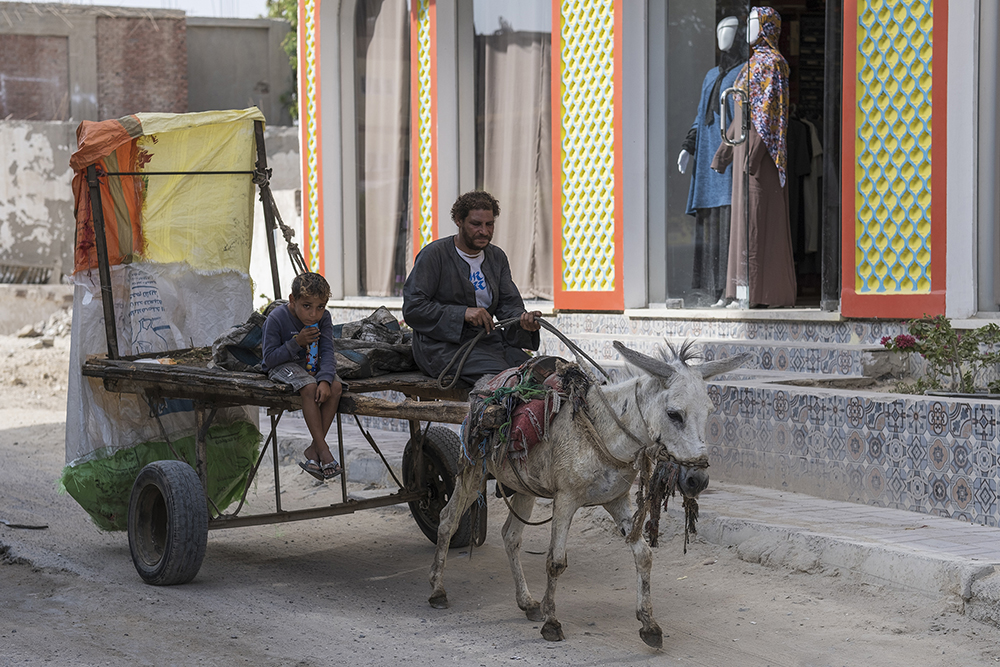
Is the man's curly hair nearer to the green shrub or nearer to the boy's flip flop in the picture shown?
the boy's flip flop

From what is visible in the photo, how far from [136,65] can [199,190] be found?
71.6 feet

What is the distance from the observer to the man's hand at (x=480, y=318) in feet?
18.0

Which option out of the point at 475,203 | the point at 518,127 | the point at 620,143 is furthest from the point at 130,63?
the point at 475,203

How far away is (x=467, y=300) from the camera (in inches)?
232

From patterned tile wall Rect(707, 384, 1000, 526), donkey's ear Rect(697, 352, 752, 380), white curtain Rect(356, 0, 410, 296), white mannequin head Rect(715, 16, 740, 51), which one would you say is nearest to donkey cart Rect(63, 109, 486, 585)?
donkey's ear Rect(697, 352, 752, 380)

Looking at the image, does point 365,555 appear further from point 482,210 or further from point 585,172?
point 585,172

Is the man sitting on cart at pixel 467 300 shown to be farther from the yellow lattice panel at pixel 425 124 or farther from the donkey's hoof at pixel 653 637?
the yellow lattice panel at pixel 425 124

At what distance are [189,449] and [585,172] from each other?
4.97 meters

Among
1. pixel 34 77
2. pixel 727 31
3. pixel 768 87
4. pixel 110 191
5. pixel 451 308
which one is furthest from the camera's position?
pixel 34 77

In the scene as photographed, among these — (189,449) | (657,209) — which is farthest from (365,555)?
(657,209)

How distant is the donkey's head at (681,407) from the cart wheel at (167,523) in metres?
2.62

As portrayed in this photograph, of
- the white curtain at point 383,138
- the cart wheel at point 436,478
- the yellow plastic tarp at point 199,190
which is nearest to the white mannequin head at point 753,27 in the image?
the white curtain at point 383,138

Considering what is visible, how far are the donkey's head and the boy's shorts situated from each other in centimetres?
178

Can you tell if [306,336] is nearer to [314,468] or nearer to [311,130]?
[314,468]
